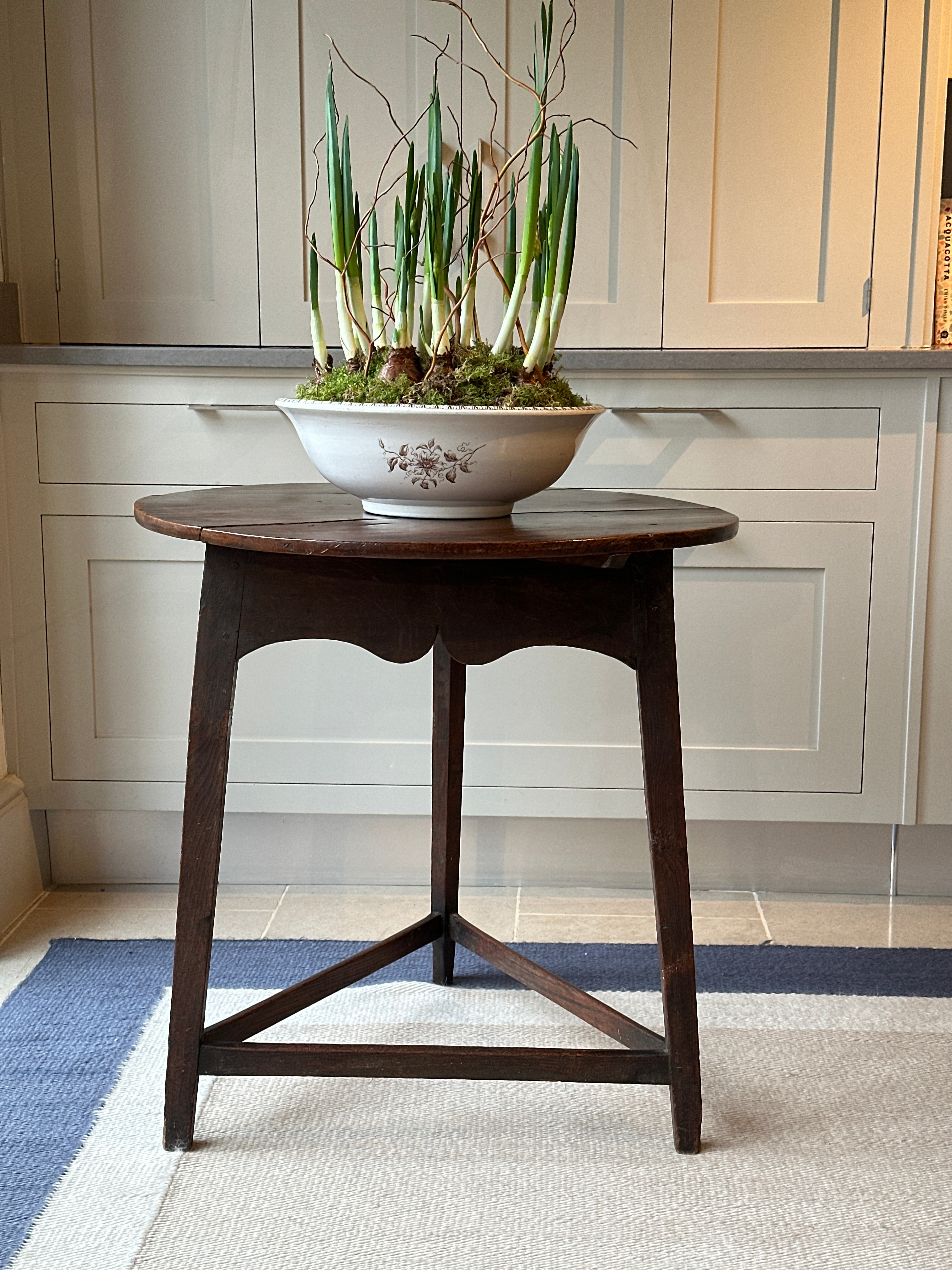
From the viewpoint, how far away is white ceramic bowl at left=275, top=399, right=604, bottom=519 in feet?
3.75

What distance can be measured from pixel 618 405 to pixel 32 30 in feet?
4.27

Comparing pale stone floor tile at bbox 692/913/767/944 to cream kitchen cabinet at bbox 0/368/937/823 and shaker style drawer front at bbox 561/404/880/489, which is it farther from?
shaker style drawer front at bbox 561/404/880/489

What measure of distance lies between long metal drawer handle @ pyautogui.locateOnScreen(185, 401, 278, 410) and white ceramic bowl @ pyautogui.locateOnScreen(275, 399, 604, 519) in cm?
77

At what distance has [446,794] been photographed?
1.65m

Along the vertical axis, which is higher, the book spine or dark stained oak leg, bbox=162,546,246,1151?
the book spine

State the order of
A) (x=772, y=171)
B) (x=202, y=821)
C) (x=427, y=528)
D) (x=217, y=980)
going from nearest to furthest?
(x=427, y=528), (x=202, y=821), (x=217, y=980), (x=772, y=171)

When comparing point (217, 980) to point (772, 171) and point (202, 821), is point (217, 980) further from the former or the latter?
point (772, 171)

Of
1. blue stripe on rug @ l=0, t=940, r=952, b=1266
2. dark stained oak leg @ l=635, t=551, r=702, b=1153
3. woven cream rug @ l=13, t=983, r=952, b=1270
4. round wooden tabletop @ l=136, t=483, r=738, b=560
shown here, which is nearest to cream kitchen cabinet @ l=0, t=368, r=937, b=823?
blue stripe on rug @ l=0, t=940, r=952, b=1266

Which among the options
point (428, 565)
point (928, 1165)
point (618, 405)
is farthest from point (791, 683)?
point (428, 565)

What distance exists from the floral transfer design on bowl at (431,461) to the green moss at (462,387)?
45 millimetres

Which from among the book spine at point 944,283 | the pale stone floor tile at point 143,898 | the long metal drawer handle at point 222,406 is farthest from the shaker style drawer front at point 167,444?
the book spine at point 944,283

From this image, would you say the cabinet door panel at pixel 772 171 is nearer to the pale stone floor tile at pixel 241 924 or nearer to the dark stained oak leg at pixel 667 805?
the dark stained oak leg at pixel 667 805

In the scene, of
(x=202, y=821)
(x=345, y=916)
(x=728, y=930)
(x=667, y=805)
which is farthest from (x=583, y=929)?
(x=202, y=821)

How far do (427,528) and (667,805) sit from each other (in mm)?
409
